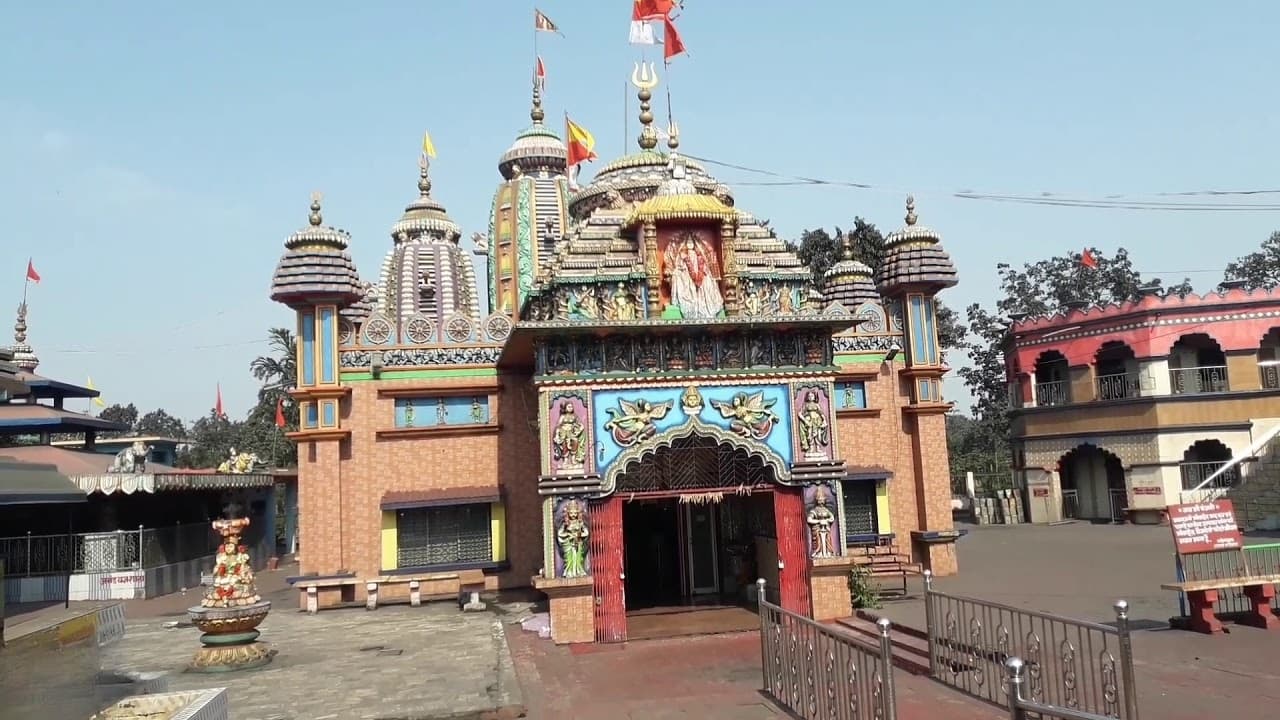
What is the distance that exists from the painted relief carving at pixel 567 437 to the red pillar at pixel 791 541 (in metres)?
2.93

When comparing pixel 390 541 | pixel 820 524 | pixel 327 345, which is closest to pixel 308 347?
pixel 327 345

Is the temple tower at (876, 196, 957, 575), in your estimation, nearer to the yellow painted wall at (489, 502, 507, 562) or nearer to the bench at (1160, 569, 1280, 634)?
the bench at (1160, 569, 1280, 634)

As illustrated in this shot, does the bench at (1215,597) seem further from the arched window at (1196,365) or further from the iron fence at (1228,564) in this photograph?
the arched window at (1196,365)

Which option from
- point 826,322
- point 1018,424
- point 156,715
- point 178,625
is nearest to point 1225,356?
point 1018,424

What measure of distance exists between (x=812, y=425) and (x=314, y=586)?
9206 mm

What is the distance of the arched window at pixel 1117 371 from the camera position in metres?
30.0

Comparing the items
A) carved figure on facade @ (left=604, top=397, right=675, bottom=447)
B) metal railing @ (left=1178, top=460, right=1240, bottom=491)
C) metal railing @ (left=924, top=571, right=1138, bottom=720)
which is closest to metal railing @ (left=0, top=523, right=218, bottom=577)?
carved figure on facade @ (left=604, top=397, right=675, bottom=447)

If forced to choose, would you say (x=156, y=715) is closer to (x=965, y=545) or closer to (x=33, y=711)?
(x=33, y=711)

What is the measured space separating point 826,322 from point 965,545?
13.0 m

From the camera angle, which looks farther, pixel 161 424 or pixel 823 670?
pixel 161 424

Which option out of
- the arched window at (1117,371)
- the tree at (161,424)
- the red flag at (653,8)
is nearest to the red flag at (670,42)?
the red flag at (653,8)

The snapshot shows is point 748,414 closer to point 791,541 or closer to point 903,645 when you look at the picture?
point 791,541

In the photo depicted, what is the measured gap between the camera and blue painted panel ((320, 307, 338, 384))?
1656 cm

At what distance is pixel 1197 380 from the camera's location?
29047 mm
